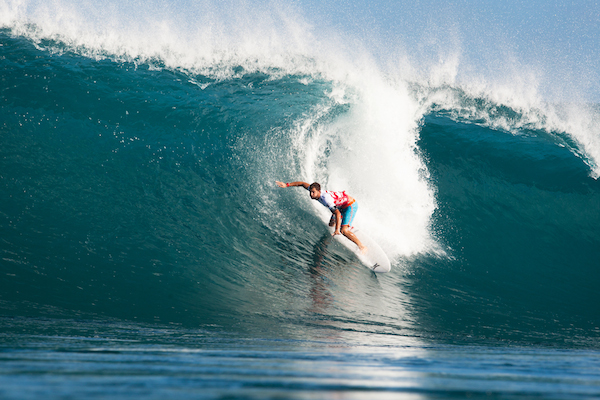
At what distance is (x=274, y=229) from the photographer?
23.0 feet

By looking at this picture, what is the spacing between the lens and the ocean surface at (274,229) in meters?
1.79

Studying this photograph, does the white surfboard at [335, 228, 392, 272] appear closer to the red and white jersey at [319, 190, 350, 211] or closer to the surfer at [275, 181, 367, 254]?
the surfer at [275, 181, 367, 254]

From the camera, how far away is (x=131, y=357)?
178 centimetres

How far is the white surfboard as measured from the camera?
266 inches

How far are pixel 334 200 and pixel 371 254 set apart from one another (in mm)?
1191

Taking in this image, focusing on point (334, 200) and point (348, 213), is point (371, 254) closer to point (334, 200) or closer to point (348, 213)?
point (348, 213)

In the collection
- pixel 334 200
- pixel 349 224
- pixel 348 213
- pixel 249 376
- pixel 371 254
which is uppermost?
pixel 334 200

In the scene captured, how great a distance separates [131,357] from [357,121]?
347 inches

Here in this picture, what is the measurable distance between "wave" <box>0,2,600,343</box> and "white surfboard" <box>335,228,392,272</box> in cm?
31

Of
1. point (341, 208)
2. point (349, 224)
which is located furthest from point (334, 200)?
point (349, 224)

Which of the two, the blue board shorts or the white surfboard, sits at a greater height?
the blue board shorts

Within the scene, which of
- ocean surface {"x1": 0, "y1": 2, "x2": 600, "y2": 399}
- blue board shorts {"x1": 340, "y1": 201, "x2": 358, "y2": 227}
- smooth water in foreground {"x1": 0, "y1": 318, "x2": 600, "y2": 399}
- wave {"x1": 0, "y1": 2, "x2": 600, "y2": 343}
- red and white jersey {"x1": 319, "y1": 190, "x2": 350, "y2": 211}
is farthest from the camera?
blue board shorts {"x1": 340, "y1": 201, "x2": 358, "y2": 227}

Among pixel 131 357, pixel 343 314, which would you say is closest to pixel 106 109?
pixel 343 314

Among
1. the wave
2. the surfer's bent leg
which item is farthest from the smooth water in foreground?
the surfer's bent leg
